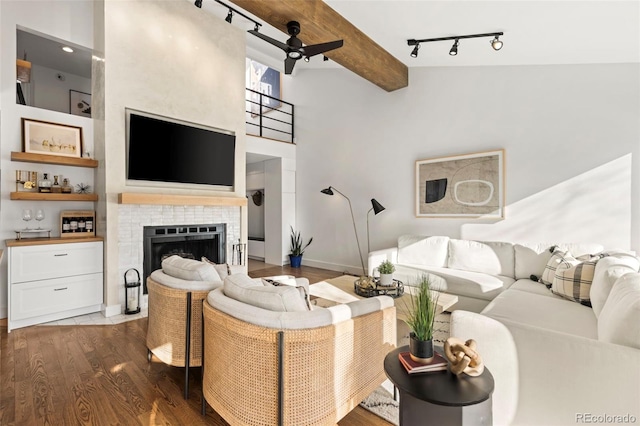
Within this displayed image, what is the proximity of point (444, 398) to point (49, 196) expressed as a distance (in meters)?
4.22

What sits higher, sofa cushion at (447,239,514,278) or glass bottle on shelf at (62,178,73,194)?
glass bottle on shelf at (62,178,73,194)

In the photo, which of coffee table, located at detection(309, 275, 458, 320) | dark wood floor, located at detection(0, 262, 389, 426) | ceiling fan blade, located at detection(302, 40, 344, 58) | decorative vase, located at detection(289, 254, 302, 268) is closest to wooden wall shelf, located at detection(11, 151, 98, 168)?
dark wood floor, located at detection(0, 262, 389, 426)

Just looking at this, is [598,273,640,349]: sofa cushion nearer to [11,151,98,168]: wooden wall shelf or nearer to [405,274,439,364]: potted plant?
[405,274,439,364]: potted plant

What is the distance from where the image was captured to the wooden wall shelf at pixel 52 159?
3.33m

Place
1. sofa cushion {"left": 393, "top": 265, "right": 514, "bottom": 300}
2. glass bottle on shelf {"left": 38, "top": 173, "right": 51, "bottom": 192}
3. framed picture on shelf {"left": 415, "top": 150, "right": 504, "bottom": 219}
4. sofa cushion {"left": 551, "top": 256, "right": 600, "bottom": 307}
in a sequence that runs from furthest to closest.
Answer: framed picture on shelf {"left": 415, "top": 150, "right": 504, "bottom": 219}, glass bottle on shelf {"left": 38, "top": 173, "right": 51, "bottom": 192}, sofa cushion {"left": 393, "top": 265, "right": 514, "bottom": 300}, sofa cushion {"left": 551, "top": 256, "right": 600, "bottom": 307}

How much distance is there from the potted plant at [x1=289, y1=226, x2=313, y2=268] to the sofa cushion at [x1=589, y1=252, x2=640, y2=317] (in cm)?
473

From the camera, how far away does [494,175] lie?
4164 mm

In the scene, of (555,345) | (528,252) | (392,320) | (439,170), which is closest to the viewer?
(555,345)

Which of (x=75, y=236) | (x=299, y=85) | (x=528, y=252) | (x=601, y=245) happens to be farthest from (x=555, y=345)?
(x=299, y=85)

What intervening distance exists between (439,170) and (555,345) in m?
3.48

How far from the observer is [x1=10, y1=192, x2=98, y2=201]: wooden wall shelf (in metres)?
3.30

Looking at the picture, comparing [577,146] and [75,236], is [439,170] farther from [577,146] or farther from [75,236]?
[75,236]

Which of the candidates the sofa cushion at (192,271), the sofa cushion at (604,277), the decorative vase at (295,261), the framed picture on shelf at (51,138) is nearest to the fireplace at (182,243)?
the framed picture on shelf at (51,138)

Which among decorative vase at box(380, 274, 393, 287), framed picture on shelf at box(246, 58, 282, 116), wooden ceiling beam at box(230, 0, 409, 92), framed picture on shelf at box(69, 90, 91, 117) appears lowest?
decorative vase at box(380, 274, 393, 287)
